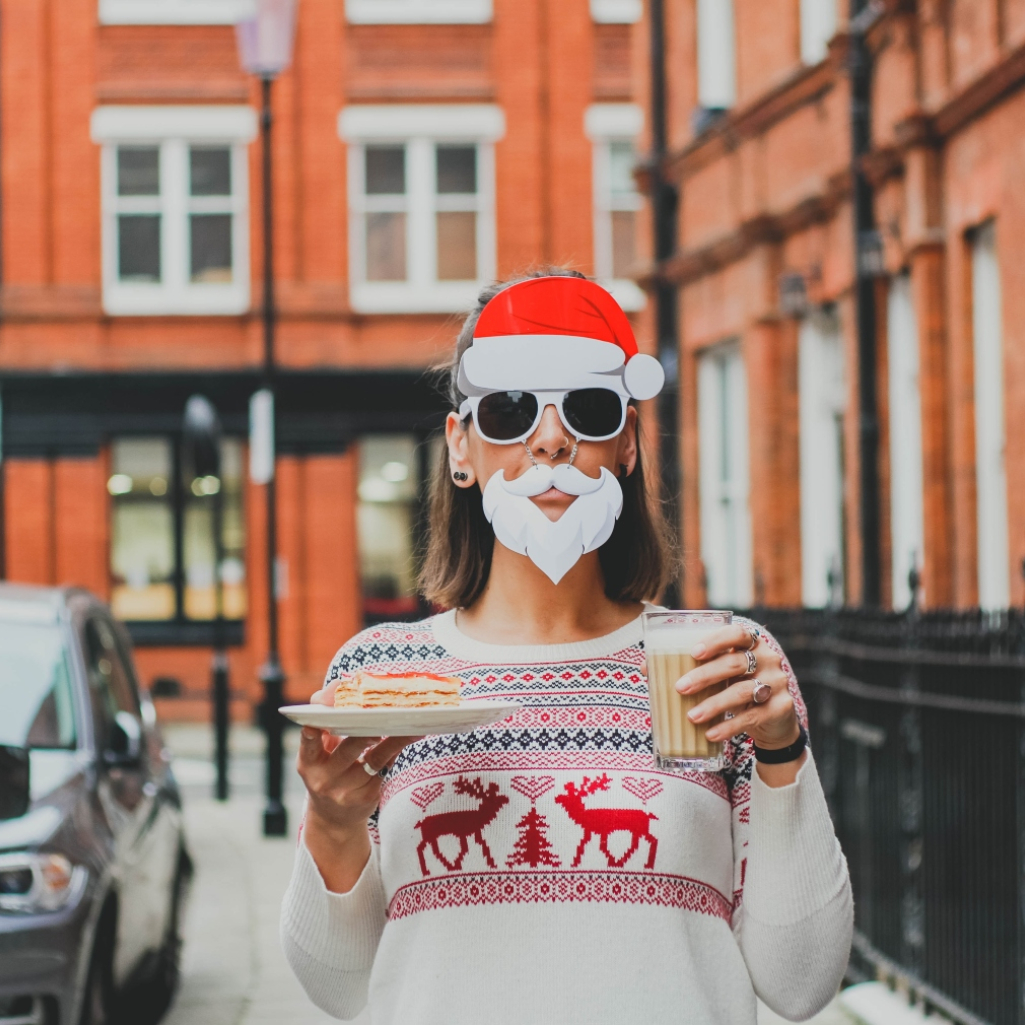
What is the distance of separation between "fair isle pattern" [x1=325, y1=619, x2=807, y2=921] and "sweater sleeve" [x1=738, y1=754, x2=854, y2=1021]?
0.06 meters

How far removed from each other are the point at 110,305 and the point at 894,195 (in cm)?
1557

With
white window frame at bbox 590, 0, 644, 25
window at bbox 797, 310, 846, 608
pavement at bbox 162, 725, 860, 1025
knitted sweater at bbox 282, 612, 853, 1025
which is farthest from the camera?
white window frame at bbox 590, 0, 644, 25

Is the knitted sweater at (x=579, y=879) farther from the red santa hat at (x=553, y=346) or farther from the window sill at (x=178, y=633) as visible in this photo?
the window sill at (x=178, y=633)

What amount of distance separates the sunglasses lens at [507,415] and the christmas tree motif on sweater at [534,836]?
1.63ft

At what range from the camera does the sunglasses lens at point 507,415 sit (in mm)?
2668

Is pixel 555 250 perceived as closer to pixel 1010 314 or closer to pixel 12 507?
pixel 12 507

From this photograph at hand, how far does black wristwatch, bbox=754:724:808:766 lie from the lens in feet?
8.21

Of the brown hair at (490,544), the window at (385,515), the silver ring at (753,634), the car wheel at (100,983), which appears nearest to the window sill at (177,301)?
the window at (385,515)

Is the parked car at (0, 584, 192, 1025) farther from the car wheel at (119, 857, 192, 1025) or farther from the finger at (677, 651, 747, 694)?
the finger at (677, 651, 747, 694)

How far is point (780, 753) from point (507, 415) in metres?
0.62

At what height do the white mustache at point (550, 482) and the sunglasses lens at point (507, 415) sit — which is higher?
the sunglasses lens at point (507, 415)

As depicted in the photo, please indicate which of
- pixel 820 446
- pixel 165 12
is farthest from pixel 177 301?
pixel 820 446

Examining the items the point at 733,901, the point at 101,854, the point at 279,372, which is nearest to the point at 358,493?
the point at 279,372

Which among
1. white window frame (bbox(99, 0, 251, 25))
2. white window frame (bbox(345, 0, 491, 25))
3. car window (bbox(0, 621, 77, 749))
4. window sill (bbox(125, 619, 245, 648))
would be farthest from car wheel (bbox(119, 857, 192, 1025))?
white window frame (bbox(345, 0, 491, 25))
